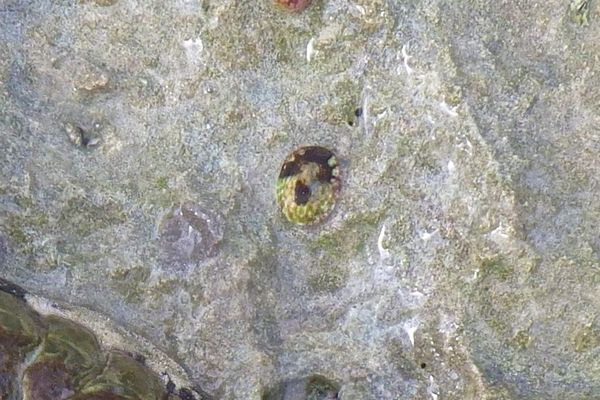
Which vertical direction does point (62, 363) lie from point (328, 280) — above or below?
below

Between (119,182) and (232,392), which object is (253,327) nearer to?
(232,392)

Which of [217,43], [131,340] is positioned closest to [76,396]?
[131,340]

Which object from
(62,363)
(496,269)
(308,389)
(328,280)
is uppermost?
(496,269)

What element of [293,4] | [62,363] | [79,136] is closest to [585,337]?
[293,4]

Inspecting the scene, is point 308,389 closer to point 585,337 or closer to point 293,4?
point 585,337

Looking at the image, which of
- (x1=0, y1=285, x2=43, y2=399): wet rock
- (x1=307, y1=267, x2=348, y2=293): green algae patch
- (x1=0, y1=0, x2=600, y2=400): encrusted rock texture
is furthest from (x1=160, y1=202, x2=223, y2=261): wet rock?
(x1=0, y1=285, x2=43, y2=399): wet rock

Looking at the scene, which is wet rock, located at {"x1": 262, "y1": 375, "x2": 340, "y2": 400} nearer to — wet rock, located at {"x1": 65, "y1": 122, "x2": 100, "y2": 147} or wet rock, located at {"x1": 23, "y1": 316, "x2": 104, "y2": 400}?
wet rock, located at {"x1": 23, "y1": 316, "x2": 104, "y2": 400}
